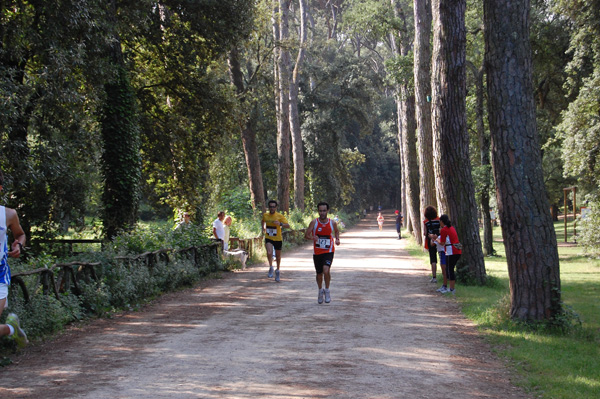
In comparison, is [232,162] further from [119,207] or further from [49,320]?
[49,320]

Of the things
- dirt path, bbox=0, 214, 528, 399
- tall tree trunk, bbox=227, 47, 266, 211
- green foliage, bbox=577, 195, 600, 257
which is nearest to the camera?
dirt path, bbox=0, 214, 528, 399

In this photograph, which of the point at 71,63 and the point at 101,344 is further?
the point at 71,63

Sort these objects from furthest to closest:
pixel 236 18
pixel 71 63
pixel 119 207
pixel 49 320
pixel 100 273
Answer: pixel 236 18 < pixel 119 207 < pixel 71 63 < pixel 100 273 < pixel 49 320

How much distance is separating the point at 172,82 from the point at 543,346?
647 inches

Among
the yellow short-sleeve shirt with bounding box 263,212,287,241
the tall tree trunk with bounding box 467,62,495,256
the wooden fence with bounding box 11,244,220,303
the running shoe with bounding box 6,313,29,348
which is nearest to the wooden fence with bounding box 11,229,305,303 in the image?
the wooden fence with bounding box 11,244,220,303

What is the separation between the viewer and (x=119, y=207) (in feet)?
56.6

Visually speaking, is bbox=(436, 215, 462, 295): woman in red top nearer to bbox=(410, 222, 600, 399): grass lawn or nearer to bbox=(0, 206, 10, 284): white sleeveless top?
bbox=(410, 222, 600, 399): grass lawn

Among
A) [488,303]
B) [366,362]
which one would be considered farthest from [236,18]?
[366,362]

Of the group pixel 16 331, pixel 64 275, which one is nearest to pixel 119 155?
pixel 64 275

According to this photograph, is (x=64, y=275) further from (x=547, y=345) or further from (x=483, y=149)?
(x=483, y=149)

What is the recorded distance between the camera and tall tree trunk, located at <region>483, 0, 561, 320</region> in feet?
30.1

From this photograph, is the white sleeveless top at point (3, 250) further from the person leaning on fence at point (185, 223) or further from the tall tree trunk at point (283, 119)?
the tall tree trunk at point (283, 119)

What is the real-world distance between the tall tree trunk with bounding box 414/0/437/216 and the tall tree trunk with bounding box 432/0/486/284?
25.0 feet

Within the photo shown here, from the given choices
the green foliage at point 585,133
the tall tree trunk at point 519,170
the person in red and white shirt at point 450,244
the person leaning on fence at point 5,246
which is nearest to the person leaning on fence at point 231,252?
A: the person in red and white shirt at point 450,244
